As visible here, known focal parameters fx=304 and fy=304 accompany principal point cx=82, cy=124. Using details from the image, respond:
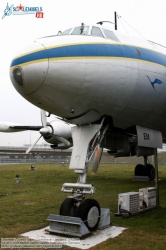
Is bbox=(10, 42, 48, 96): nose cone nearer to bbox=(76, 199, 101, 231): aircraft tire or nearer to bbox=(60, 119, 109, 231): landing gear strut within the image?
bbox=(60, 119, 109, 231): landing gear strut

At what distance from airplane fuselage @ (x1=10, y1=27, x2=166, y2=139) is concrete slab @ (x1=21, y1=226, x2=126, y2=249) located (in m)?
2.87

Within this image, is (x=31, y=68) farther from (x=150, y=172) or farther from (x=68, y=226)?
(x=150, y=172)

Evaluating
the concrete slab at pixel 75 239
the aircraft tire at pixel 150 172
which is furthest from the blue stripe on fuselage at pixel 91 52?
the aircraft tire at pixel 150 172

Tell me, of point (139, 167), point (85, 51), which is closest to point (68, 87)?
point (85, 51)

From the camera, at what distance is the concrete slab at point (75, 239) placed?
6343 millimetres

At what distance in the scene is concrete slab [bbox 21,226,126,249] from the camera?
20.8ft

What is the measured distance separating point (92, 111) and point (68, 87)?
1229mm

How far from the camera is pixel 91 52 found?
7.25 m

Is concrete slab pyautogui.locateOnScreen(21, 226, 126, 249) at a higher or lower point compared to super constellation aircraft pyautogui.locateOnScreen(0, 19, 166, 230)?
lower

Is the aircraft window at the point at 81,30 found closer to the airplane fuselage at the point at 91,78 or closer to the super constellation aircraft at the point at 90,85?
the super constellation aircraft at the point at 90,85

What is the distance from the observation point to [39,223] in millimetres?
8086

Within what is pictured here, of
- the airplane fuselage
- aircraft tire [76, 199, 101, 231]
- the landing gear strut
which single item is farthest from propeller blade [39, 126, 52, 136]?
aircraft tire [76, 199, 101, 231]

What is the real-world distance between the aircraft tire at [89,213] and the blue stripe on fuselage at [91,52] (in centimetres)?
344

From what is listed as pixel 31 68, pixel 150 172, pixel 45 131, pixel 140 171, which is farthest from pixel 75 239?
pixel 140 171
